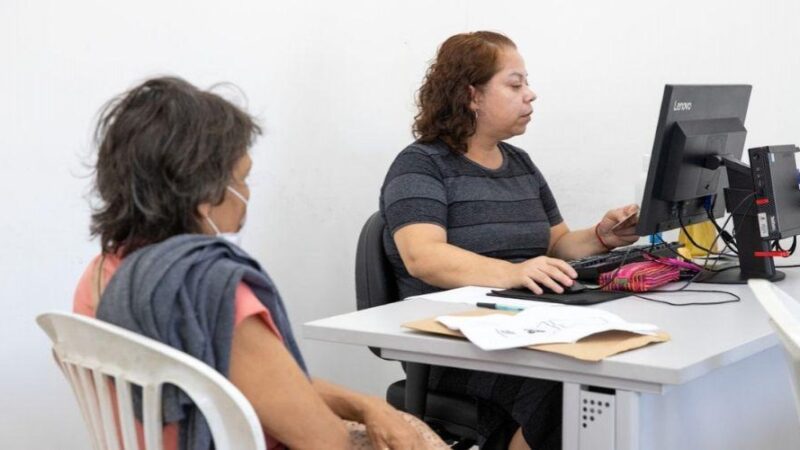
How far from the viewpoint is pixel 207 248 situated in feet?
4.00

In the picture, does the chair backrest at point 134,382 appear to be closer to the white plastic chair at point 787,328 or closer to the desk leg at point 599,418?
the desk leg at point 599,418

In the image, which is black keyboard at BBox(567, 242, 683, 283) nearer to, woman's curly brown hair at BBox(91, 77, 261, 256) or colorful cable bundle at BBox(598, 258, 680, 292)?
colorful cable bundle at BBox(598, 258, 680, 292)

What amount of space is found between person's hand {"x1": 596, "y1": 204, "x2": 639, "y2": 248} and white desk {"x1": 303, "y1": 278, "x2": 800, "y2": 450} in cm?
37


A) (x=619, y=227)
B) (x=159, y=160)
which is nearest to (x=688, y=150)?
(x=619, y=227)

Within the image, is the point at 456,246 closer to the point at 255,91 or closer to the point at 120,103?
the point at 255,91

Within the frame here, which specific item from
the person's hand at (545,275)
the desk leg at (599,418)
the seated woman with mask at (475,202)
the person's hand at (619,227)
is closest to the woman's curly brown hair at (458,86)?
the seated woman with mask at (475,202)

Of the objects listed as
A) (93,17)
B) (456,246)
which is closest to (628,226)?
(456,246)

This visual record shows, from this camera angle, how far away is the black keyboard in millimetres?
2125

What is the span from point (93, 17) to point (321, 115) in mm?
879

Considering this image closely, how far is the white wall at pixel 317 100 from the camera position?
→ 223 centimetres

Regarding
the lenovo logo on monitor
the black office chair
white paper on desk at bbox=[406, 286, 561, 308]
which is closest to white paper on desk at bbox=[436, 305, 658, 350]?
white paper on desk at bbox=[406, 286, 561, 308]

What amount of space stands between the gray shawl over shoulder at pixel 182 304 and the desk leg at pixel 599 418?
21.5 inches

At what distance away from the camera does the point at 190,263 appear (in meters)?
1.19

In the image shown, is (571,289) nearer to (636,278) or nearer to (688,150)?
(636,278)
